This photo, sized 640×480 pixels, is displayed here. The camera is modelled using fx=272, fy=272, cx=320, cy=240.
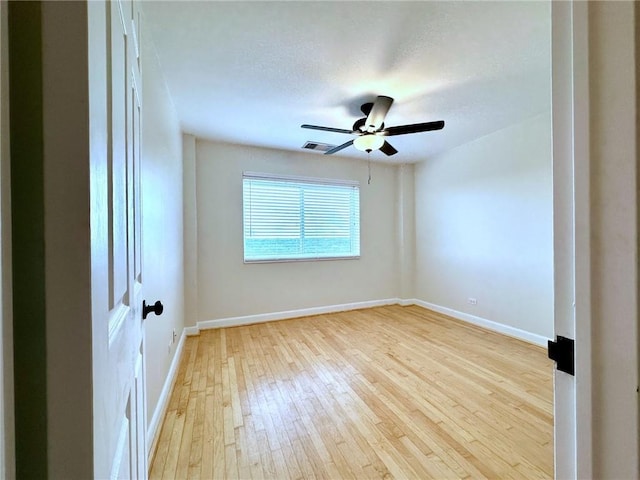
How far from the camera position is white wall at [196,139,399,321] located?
3566 mm

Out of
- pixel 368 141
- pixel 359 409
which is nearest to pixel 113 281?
pixel 359 409

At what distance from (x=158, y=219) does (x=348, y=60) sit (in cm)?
173

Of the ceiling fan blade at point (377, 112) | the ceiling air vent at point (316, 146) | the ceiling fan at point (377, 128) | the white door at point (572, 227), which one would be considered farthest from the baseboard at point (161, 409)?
the ceiling air vent at point (316, 146)

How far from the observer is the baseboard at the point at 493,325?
2.99 meters

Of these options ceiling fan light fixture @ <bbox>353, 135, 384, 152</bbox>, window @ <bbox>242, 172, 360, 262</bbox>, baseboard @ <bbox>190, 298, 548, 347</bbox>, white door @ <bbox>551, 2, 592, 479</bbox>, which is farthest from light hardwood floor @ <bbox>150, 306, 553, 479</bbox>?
ceiling fan light fixture @ <bbox>353, 135, 384, 152</bbox>

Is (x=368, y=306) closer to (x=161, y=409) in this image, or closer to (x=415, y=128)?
(x=415, y=128)

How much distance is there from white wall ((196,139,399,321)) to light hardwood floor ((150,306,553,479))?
2.36ft

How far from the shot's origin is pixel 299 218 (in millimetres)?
4039

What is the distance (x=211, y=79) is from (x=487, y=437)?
3.08m

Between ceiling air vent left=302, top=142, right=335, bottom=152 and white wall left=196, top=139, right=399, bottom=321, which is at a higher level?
ceiling air vent left=302, top=142, right=335, bottom=152

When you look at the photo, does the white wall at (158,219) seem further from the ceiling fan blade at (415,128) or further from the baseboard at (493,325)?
the baseboard at (493,325)

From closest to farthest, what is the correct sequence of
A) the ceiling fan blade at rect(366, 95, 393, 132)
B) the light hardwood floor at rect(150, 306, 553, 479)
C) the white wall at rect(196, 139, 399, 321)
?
the light hardwood floor at rect(150, 306, 553, 479) → the ceiling fan blade at rect(366, 95, 393, 132) → the white wall at rect(196, 139, 399, 321)

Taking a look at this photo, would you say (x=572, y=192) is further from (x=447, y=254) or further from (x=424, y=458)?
(x=447, y=254)

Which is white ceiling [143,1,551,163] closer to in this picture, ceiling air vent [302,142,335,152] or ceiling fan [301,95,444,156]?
ceiling fan [301,95,444,156]
